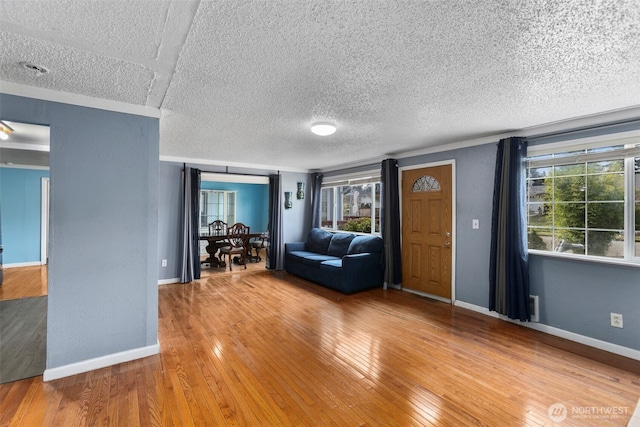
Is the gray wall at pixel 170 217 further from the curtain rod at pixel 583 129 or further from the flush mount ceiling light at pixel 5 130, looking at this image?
the curtain rod at pixel 583 129

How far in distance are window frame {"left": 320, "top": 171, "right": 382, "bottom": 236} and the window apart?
2.28 metres

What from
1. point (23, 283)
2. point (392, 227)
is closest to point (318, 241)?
point (392, 227)

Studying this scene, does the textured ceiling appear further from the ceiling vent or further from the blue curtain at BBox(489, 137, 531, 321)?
the blue curtain at BBox(489, 137, 531, 321)

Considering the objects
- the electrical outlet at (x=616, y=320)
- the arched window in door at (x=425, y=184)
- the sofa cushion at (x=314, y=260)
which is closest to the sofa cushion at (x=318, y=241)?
the sofa cushion at (x=314, y=260)

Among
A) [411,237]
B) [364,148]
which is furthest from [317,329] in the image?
[364,148]

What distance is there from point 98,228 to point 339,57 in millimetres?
2402

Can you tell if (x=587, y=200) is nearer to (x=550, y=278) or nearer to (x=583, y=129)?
(x=583, y=129)

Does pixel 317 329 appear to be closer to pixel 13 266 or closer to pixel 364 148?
pixel 364 148

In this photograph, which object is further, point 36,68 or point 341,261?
point 341,261

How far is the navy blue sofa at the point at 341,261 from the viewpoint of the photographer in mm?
4488

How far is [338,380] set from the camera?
7.23ft

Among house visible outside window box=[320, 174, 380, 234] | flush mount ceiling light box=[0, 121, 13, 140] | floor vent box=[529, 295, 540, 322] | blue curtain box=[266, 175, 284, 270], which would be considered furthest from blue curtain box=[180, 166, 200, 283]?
floor vent box=[529, 295, 540, 322]

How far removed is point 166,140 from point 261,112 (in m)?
1.92

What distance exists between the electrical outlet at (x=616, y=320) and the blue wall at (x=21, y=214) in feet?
31.1
